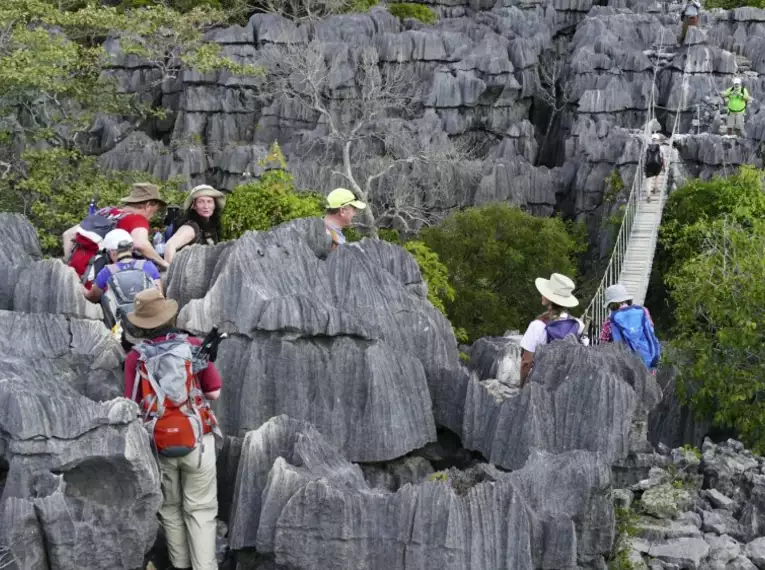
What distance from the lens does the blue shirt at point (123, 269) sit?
26.9 ft

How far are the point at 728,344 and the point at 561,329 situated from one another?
3028 mm

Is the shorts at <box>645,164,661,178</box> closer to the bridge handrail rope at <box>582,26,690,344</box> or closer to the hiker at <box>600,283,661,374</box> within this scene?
the bridge handrail rope at <box>582,26,690,344</box>

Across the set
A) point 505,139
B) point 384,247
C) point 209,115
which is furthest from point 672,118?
point 384,247

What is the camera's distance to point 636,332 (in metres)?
10.6

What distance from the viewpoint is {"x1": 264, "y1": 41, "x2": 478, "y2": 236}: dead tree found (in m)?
30.0

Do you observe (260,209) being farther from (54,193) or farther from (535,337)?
(54,193)

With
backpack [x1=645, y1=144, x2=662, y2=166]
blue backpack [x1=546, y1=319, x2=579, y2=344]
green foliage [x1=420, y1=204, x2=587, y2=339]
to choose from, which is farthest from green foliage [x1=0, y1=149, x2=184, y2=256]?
backpack [x1=645, y1=144, x2=662, y2=166]

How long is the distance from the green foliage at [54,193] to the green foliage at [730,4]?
89.8ft

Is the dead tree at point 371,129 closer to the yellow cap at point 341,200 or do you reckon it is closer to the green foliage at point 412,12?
the green foliage at point 412,12

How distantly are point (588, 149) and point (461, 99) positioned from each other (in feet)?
16.3

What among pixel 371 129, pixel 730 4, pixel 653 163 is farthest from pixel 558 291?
pixel 730 4

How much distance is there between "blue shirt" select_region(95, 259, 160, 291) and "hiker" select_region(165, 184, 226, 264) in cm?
64

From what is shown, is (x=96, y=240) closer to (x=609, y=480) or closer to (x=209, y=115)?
(x=609, y=480)

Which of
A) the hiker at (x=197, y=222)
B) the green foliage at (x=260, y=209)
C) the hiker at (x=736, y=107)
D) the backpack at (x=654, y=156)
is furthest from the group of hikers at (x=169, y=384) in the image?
the hiker at (x=736, y=107)
